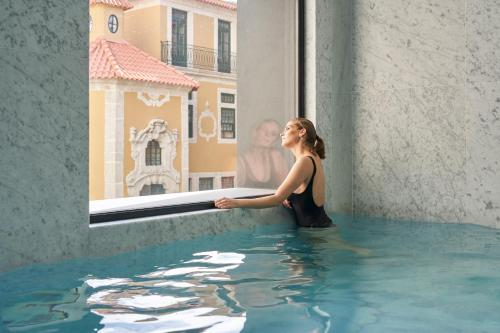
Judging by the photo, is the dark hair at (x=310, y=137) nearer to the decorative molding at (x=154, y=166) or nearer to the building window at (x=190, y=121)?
the decorative molding at (x=154, y=166)

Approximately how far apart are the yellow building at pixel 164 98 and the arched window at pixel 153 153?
62mm

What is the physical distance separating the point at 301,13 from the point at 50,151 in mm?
3387

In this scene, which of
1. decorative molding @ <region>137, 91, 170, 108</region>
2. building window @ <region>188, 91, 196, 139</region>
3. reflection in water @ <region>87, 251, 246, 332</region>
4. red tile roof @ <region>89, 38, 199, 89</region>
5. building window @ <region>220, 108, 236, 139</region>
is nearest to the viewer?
reflection in water @ <region>87, 251, 246, 332</region>

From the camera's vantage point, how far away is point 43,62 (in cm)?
358

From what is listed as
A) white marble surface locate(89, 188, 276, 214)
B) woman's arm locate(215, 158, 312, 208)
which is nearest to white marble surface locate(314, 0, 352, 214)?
white marble surface locate(89, 188, 276, 214)

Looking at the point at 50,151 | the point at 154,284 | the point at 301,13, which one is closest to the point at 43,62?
the point at 50,151

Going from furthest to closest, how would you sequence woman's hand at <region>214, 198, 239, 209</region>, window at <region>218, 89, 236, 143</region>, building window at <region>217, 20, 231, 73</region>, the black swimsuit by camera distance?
window at <region>218, 89, 236, 143</region>, building window at <region>217, 20, 231, 73</region>, the black swimsuit, woman's hand at <region>214, 198, 239, 209</region>

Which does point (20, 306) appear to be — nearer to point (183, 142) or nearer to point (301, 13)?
point (301, 13)

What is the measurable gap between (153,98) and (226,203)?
2592 centimetres

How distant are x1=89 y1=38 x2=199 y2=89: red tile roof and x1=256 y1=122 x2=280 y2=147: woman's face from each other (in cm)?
1644

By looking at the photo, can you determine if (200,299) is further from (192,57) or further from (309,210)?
(192,57)

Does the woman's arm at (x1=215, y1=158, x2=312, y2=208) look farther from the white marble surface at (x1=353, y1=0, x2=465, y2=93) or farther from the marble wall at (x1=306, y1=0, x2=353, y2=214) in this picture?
the white marble surface at (x1=353, y1=0, x2=465, y2=93)

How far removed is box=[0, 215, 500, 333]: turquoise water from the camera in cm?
252

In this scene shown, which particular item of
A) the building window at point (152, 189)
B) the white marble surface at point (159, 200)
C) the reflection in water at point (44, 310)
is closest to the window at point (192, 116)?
the building window at point (152, 189)
